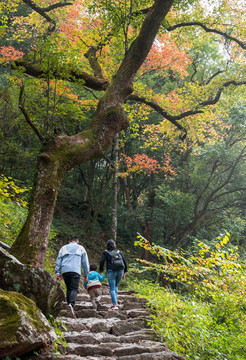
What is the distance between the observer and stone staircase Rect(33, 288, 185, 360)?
3.65 m

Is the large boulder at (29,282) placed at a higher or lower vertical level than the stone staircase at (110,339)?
higher

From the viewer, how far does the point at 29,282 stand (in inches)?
160

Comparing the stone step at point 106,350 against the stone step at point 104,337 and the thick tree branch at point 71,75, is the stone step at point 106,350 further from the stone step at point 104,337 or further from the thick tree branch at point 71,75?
the thick tree branch at point 71,75

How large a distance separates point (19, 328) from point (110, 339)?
224 centimetres

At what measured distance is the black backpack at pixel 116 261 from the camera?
6.87 m

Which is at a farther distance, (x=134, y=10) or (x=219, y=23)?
(x=219, y=23)

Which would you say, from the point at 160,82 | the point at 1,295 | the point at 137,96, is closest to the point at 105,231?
the point at 160,82

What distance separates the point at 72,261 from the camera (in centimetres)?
596

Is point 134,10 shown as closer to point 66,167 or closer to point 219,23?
point 219,23

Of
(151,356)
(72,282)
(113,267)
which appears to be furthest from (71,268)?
(151,356)

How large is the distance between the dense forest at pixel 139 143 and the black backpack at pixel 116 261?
498 mm

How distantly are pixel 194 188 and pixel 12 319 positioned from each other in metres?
18.7

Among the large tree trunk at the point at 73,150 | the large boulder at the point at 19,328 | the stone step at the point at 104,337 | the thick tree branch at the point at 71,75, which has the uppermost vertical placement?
the thick tree branch at the point at 71,75

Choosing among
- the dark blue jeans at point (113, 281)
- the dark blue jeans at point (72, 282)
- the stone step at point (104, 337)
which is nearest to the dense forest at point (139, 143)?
the stone step at point (104, 337)
